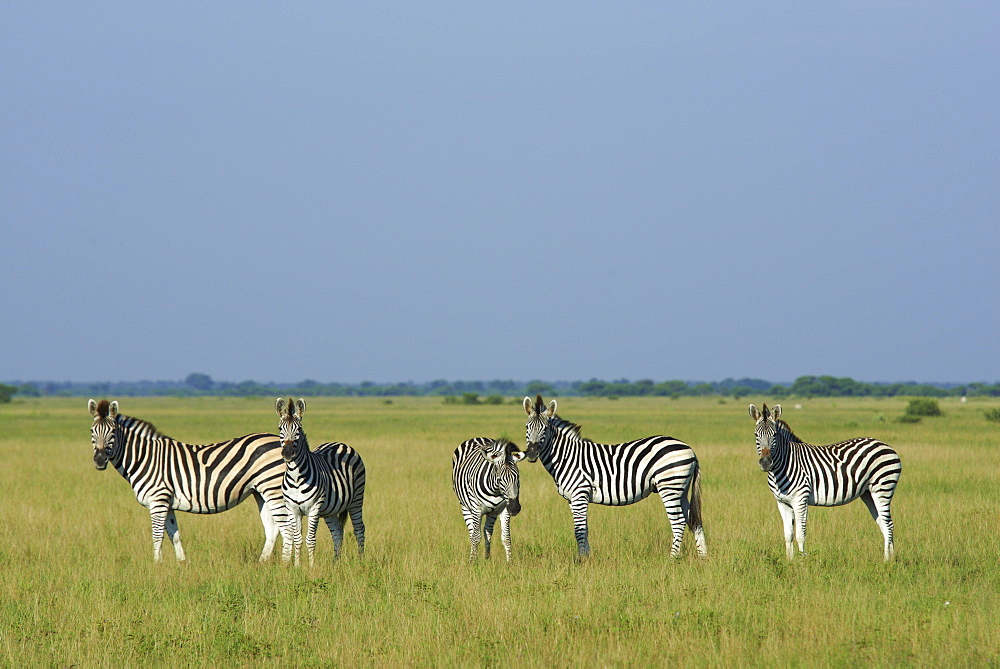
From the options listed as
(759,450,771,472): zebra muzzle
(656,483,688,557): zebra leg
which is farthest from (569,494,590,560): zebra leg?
(759,450,771,472): zebra muzzle

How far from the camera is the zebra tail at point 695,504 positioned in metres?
11.9

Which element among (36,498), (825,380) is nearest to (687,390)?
(825,380)

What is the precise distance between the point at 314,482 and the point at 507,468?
7.77ft


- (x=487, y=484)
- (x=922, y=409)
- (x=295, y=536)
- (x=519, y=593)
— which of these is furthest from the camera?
(x=922, y=409)

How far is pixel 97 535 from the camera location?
14.7 metres

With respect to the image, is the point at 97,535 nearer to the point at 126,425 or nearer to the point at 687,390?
the point at 126,425

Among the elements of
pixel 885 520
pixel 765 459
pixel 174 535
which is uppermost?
pixel 765 459

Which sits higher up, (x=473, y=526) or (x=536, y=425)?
(x=536, y=425)

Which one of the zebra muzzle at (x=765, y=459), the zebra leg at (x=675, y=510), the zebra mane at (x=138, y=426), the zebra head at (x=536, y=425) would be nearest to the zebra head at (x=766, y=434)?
the zebra muzzle at (x=765, y=459)

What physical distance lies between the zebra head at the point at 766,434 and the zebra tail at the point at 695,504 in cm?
91

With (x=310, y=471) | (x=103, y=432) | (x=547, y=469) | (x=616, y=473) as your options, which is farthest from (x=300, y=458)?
(x=616, y=473)

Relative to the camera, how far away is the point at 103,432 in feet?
37.6

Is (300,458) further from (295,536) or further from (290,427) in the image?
(295,536)

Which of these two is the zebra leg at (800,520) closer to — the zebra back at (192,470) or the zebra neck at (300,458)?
the zebra neck at (300,458)
